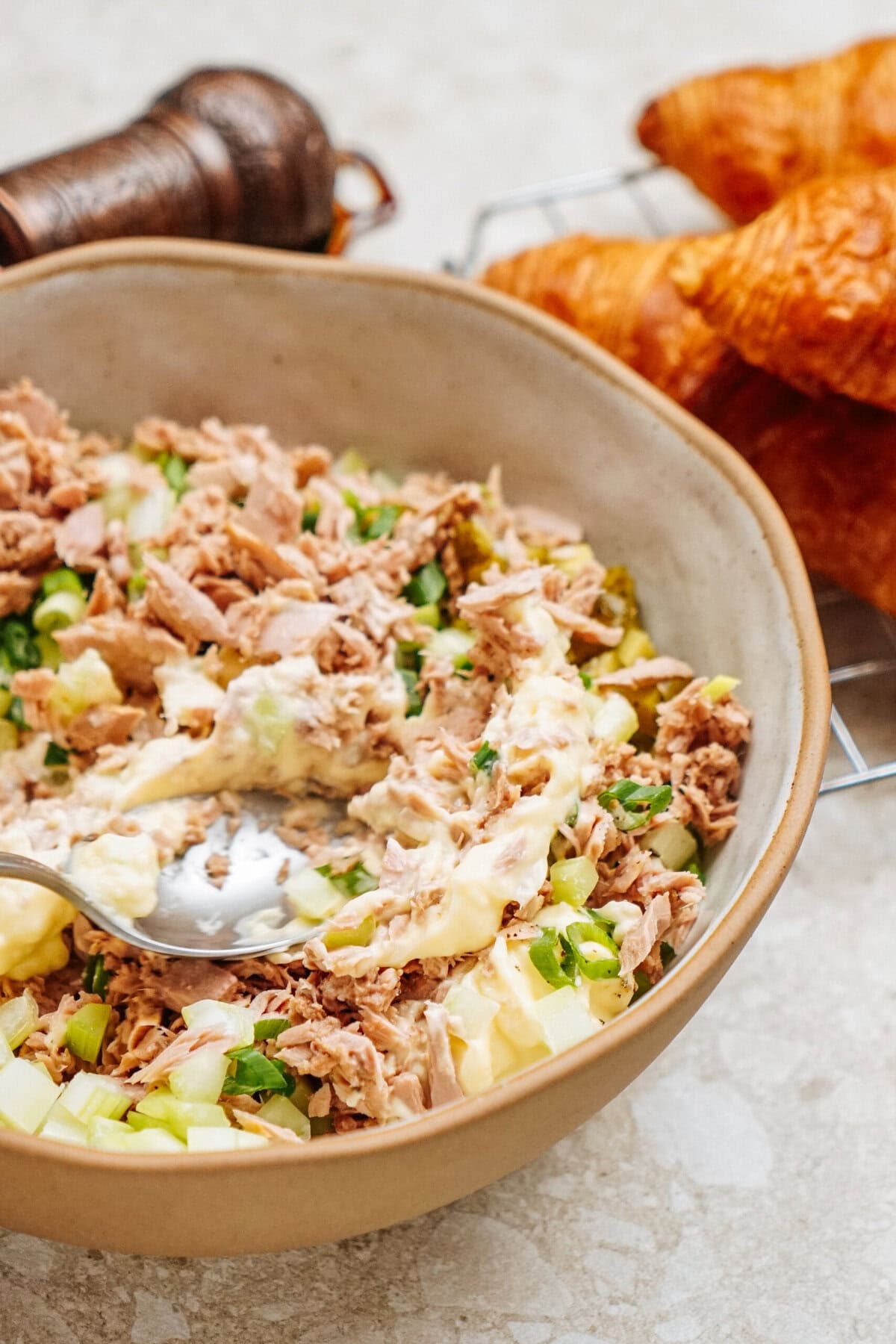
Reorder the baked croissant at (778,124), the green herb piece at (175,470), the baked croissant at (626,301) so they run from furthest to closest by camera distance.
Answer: the baked croissant at (778,124) → the baked croissant at (626,301) → the green herb piece at (175,470)

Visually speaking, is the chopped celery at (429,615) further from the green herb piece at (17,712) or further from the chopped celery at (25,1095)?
the chopped celery at (25,1095)

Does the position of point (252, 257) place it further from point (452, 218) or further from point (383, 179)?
point (452, 218)

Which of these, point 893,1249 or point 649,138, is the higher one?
point 649,138

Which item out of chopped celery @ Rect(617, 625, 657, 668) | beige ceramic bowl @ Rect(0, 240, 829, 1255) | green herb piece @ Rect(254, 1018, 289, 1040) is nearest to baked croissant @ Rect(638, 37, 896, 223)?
beige ceramic bowl @ Rect(0, 240, 829, 1255)

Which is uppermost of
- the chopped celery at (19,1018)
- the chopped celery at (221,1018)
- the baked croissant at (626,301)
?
the baked croissant at (626,301)

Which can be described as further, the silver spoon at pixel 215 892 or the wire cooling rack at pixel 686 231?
the wire cooling rack at pixel 686 231

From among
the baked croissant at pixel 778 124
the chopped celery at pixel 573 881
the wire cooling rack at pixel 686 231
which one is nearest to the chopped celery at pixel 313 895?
the chopped celery at pixel 573 881

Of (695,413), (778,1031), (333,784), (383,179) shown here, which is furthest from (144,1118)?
(383,179)
